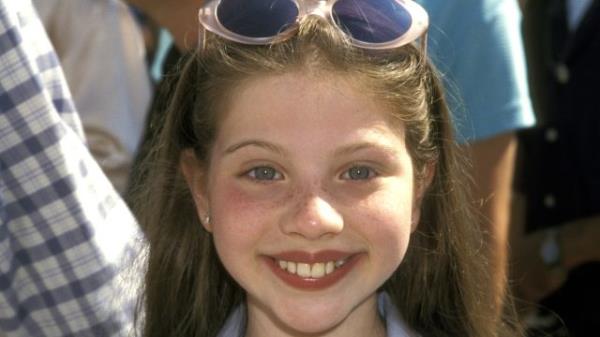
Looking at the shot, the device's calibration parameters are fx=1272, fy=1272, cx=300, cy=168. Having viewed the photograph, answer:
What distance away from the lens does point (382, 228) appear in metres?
2.07

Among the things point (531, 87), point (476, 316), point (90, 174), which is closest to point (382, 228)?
point (476, 316)

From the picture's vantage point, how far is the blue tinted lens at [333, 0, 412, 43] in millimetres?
2170

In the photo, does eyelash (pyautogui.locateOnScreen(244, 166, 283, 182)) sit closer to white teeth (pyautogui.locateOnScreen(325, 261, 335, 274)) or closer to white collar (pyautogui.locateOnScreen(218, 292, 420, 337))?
white teeth (pyautogui.locateOnScreen(325, 261, 335, 274))

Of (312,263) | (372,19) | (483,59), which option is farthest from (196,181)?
(483,59)

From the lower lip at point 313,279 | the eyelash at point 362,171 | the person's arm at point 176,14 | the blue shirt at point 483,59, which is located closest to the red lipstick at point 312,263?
the lower lip at point 313,279

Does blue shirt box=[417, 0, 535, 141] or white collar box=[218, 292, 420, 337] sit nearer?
white collar box=[218, 292, 420, 337]

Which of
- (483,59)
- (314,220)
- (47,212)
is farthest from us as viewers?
(483,59)

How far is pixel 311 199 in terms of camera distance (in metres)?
2.05

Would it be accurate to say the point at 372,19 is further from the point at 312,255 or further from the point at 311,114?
the point at 312,255

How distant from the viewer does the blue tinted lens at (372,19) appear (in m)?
2.17

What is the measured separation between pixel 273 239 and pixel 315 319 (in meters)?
0.15

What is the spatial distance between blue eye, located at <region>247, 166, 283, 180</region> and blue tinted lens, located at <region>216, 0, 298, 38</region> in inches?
9.2

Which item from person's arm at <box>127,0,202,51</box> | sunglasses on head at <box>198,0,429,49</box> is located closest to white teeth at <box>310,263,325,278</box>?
sunglasses on head at <box>198,0,429,49</box>

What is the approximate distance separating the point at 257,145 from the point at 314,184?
5.0 inches
